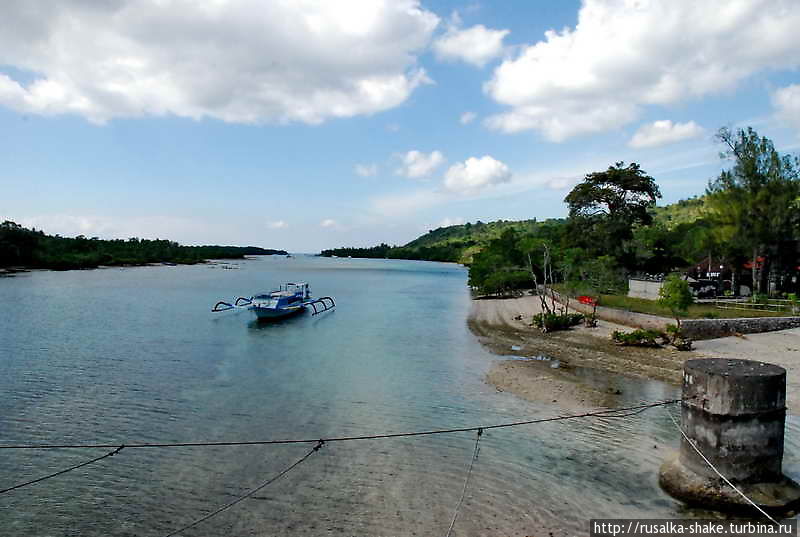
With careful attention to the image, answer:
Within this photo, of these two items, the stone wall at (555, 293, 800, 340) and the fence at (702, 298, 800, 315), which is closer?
the stone wall at (555, 293, 800, 340)

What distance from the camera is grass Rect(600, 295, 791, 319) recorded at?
81.6 feet

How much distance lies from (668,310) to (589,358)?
27.7 ft

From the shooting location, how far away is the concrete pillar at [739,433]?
26.1ft

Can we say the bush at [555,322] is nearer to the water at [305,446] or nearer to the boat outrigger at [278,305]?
the water at [305,446]

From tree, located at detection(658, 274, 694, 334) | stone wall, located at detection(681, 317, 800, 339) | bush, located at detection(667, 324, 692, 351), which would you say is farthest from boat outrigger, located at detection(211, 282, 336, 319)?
stone wall, located at detection(681, 317, 800, 339)

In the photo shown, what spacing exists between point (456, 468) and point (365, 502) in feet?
7.65

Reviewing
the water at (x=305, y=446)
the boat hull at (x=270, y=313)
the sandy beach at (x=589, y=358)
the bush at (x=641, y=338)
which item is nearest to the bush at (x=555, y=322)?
the sandy beach at (x=589, y=358)

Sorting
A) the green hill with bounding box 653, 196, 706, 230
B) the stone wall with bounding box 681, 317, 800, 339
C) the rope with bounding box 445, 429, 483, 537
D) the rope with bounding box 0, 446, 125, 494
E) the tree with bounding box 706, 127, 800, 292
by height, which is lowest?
the rope with bounding box 445, 429, 483, 537

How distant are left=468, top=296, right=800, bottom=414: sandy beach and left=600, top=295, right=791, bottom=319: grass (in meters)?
1.51

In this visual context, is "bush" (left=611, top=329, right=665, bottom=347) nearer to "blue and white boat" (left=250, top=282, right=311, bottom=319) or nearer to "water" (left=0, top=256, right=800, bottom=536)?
"water" (left=0, top=256, right=800, bottom=536)

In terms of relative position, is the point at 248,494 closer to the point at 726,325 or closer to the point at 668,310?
the point at 726,325

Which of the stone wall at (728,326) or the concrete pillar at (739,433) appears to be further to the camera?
the stone wall at (728,326)

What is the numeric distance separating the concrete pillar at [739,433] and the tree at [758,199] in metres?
30.1

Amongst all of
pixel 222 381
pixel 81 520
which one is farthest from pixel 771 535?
pixel 222 381
